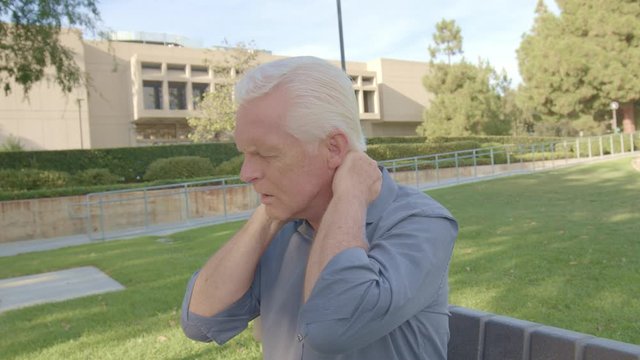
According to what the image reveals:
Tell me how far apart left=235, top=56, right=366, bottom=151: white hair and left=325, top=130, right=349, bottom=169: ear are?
0.04ft

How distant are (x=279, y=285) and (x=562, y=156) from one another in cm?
2510

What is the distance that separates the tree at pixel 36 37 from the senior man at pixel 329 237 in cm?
1038

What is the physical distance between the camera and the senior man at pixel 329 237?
1133mm

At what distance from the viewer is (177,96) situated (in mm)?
40031

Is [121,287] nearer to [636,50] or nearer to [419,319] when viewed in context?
[419,319]

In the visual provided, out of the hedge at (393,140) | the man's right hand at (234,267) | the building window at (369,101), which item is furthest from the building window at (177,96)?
the man's right hand at (234,267)

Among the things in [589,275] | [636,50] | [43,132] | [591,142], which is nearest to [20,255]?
[589,275]

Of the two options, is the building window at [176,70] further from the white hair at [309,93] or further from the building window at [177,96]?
the white hair at [309,93]

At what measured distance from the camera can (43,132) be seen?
113 ft

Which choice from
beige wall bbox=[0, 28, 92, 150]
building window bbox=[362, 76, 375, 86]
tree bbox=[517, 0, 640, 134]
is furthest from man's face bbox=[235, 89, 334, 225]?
building window bbox=[362, 76, 375, 86]

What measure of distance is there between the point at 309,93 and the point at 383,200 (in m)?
0.31

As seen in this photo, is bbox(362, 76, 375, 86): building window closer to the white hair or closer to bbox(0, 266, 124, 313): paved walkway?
bbox(0, 266, 124, 313): paved walkway

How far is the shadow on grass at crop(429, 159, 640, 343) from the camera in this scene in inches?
157

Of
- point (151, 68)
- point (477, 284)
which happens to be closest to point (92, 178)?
point (477, 284)
